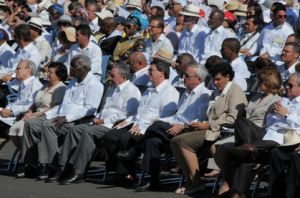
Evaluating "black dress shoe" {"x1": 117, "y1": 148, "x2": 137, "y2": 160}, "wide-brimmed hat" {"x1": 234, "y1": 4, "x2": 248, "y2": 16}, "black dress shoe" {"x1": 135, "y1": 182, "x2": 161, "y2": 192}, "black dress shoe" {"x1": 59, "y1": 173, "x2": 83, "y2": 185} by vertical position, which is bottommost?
"black dress shoe" {"x1": 59, "y1": 173, "x2": 83, "y2": 185}

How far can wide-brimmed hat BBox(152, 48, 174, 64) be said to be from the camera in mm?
16322

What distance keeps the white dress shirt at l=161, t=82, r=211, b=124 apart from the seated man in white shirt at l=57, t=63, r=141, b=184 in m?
0.94

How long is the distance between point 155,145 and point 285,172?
80.0 inches

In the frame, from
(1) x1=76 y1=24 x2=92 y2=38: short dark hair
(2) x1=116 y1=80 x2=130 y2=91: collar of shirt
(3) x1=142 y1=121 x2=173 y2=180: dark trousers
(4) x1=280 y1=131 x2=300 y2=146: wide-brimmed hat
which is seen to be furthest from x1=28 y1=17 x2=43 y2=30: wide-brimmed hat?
(4) x1=280 y1=131 x2=300 y2=146: wide-brimmed hat

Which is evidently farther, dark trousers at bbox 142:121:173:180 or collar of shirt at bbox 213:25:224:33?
collar of shirt at bbox 213:25:224:33

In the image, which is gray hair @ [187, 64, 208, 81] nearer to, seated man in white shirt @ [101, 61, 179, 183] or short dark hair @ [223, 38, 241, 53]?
seated man in white shirt @ [101, 61, 179, 183]

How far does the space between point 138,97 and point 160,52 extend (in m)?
2.01

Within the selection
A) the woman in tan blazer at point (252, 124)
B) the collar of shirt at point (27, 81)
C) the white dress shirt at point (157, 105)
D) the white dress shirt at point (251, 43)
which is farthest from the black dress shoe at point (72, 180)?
the white dress shirt at point (251, 43)

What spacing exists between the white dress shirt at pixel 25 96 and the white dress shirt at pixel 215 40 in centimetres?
306

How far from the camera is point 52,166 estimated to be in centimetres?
1462

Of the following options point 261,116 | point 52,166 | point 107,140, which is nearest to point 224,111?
point 261,116

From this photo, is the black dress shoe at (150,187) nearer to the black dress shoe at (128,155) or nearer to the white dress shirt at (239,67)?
the black dress shoe at (128,155)

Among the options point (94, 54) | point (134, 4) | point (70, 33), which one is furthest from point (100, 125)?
point (134, 4)

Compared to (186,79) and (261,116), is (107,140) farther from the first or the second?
(261,116)
